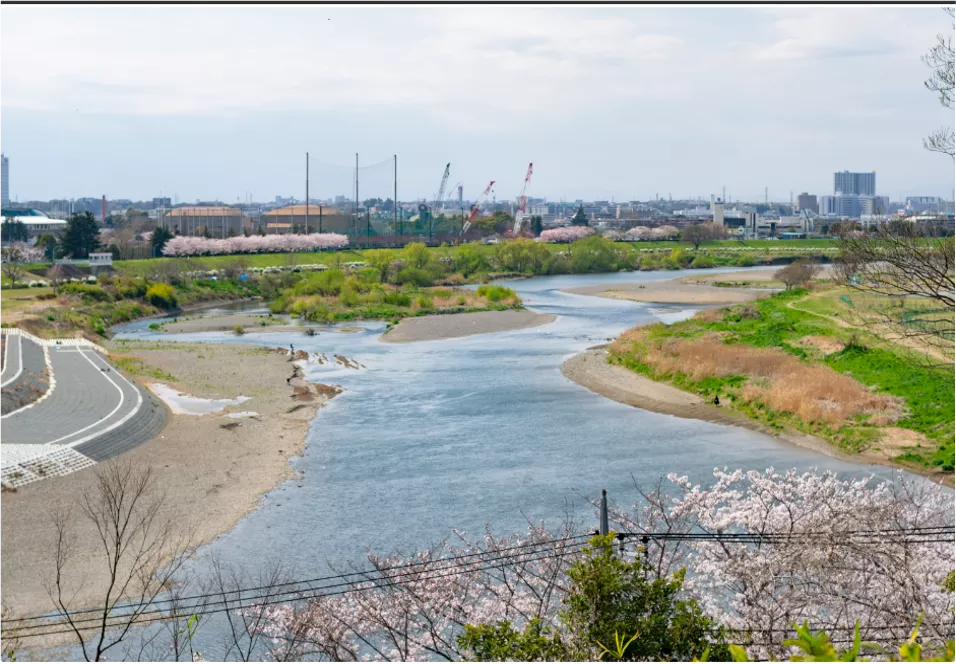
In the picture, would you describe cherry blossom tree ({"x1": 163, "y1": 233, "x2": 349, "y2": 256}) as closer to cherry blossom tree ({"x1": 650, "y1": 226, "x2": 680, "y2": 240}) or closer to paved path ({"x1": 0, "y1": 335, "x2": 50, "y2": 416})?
cherry blossom tree ({"x1": 650, "y1": 226, "x2": 680, "y2": 240})

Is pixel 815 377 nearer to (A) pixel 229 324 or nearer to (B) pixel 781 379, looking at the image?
(B) pixel 781 379

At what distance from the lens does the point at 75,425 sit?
1427 centimetres

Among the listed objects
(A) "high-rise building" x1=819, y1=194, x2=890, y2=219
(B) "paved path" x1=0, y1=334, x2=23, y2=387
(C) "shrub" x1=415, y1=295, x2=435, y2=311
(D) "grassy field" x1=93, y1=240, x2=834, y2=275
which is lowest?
(C) "shrub" x1=415, y1=295, x2=435, y2=311

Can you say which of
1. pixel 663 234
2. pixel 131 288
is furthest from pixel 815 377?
pixel 663 234

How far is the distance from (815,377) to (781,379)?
0.57 m

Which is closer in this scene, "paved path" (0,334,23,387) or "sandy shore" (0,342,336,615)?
"sandy shore" (0,342,336,615)

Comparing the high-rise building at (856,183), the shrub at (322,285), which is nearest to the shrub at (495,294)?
the shrub at (322,285)

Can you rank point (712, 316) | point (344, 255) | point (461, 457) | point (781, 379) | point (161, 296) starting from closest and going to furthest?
1. point (461, 457)
2. point (781, 379)
3. point (712, 316)
4. point (161, 296)
5. point (344, 255)

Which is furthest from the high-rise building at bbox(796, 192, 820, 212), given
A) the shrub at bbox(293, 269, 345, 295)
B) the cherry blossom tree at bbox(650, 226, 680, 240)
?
the shrub at bbox(293, 269, 345, 295)

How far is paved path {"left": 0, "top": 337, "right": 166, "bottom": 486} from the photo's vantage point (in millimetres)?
12312

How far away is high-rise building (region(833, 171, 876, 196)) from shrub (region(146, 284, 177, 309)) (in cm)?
14563

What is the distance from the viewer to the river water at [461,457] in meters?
10.5

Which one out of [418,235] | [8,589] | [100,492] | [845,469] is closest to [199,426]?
[100,492]

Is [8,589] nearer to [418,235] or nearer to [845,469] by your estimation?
[845,469]
